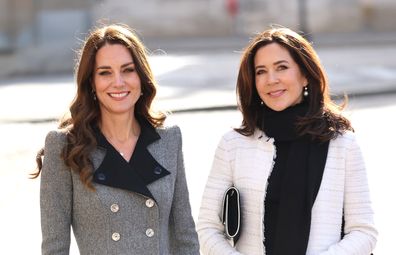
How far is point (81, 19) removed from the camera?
24203 mm

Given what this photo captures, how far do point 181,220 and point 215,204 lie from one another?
18cm

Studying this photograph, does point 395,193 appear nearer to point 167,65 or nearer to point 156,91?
point 156,91

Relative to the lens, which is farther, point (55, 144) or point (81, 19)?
point (81, 19)

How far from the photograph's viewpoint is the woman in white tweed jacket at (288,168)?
11.8 feet

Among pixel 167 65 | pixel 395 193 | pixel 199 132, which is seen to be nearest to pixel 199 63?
pixel 167 65

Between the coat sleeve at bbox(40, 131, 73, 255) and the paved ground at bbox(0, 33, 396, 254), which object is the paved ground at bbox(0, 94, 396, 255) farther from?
the coat sleeve at bbox(40, 131, 73, 255)

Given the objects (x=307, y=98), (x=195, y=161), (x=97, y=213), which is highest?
(x=307, y=98)

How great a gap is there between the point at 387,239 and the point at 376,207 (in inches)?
38.7

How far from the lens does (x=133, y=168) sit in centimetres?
354

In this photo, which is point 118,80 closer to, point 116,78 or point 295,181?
point 116,78

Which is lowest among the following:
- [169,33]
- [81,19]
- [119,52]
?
[169,33]

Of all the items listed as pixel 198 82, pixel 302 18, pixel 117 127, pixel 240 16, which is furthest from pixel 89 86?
pixel 240 16

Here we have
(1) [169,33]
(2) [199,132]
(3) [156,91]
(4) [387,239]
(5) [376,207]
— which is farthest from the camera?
(1) [169,33]

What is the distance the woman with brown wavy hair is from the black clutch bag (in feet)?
0.47
